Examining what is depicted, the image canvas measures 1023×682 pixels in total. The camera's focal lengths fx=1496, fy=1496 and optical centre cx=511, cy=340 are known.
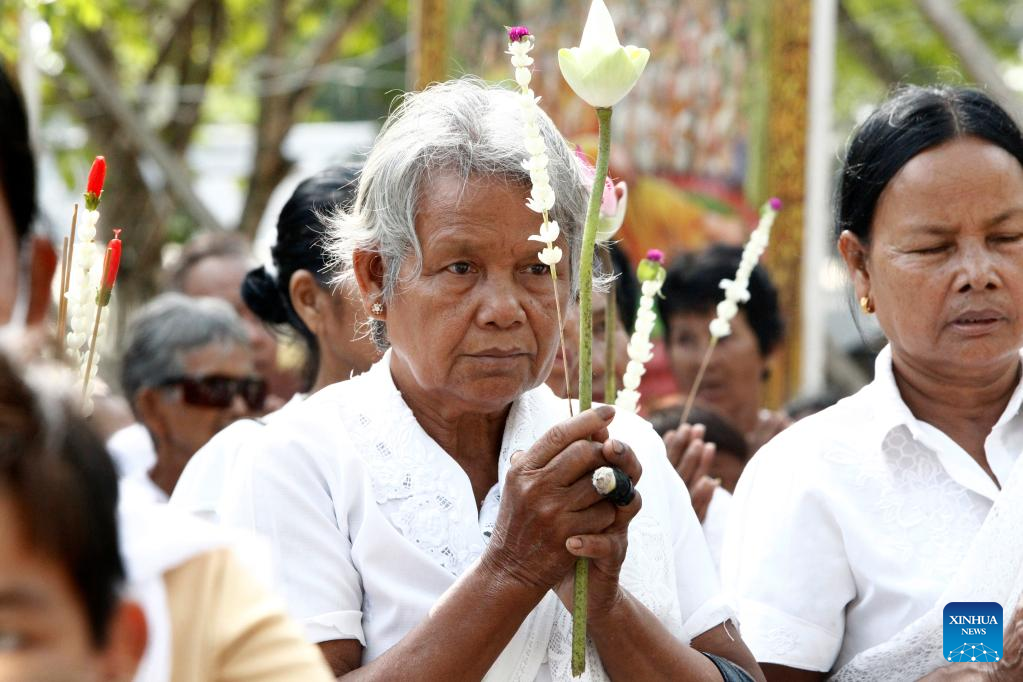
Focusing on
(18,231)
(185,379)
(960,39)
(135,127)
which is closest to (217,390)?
(185,379)

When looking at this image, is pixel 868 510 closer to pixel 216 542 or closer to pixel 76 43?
pixel 216 542

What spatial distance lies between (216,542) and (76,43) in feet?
28.8

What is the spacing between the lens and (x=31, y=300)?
1812mm

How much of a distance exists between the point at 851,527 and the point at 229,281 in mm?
3767

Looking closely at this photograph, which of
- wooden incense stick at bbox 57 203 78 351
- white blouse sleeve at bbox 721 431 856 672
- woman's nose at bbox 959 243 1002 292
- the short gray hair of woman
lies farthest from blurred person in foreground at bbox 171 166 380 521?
woman's nose at bbox 959 243 1002 292

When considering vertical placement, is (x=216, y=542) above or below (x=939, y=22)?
below

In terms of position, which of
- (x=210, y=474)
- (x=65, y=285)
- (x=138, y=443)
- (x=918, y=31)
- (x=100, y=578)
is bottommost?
(x=138, y=443)

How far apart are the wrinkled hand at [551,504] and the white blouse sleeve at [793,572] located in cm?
64

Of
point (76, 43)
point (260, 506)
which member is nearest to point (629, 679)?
point (260, 506)

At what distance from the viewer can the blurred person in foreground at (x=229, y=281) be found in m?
5.66

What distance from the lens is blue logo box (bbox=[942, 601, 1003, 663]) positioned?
2.56 m

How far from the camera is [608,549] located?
7.21 ft

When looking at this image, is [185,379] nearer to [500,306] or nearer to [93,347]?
[93,347]

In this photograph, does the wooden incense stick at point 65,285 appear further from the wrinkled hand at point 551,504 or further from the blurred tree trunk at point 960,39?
the blurred tree trunk at point 960,39
